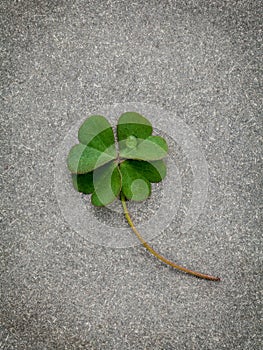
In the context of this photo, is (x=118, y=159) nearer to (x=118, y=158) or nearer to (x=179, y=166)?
(x=118, y=158)

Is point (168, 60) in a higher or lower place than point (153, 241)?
higher

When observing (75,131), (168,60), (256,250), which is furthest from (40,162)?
(256,250)

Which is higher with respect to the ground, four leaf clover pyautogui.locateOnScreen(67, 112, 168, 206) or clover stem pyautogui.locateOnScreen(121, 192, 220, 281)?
four leaf clover pyautogui.locateOnScreen(67, 112, 168, 206)

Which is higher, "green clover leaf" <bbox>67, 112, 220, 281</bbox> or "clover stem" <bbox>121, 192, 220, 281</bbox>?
"green clover leaf" <bbox>67, 112, 220, 281</bbox>

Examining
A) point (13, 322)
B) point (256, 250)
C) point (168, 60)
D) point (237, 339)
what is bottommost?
point (13, 322)

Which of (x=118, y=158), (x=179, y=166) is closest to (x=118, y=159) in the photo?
(x=118, y=158)

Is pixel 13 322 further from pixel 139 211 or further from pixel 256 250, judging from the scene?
pixel 256 250
